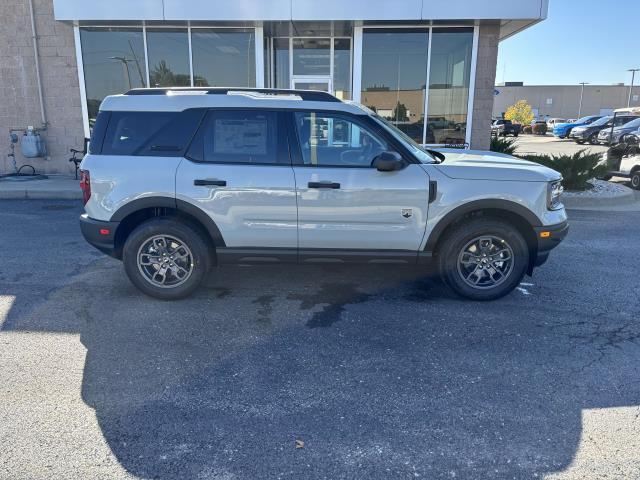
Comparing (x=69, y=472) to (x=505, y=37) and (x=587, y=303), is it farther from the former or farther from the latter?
(x=505, y=37)

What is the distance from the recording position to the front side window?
179 inches

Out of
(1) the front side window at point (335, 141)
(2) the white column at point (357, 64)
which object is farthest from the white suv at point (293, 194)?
(2) the white column at point (357, 64)

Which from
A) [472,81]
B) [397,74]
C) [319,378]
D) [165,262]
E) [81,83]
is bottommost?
[319,378]

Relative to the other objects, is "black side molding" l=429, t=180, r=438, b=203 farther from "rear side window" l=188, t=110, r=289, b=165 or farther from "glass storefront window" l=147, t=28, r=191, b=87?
"glass storefront window" l=147, t=28, r=191, b=87

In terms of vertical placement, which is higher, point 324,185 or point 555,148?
point 324,185

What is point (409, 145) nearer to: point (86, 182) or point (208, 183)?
point (208, 183)

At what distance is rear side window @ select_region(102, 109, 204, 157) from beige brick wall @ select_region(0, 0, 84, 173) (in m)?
8.95

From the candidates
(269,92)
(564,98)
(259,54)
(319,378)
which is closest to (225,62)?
(259,54)

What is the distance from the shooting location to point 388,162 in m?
4.34

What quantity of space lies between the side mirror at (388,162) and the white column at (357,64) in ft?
26.3

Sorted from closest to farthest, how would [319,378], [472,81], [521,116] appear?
[319,378]
[472,81]
[521,116]

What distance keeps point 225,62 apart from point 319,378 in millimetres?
10494

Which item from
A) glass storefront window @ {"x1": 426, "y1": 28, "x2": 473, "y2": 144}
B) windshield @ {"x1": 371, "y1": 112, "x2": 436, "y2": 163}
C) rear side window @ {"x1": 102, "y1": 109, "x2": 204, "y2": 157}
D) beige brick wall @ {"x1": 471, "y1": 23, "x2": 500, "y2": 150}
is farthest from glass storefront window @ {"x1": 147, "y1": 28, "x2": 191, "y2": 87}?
windshield @ {"x1": 371, "y1": 112, "x2": 436, "y2": 163}

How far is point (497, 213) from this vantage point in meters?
4.69
